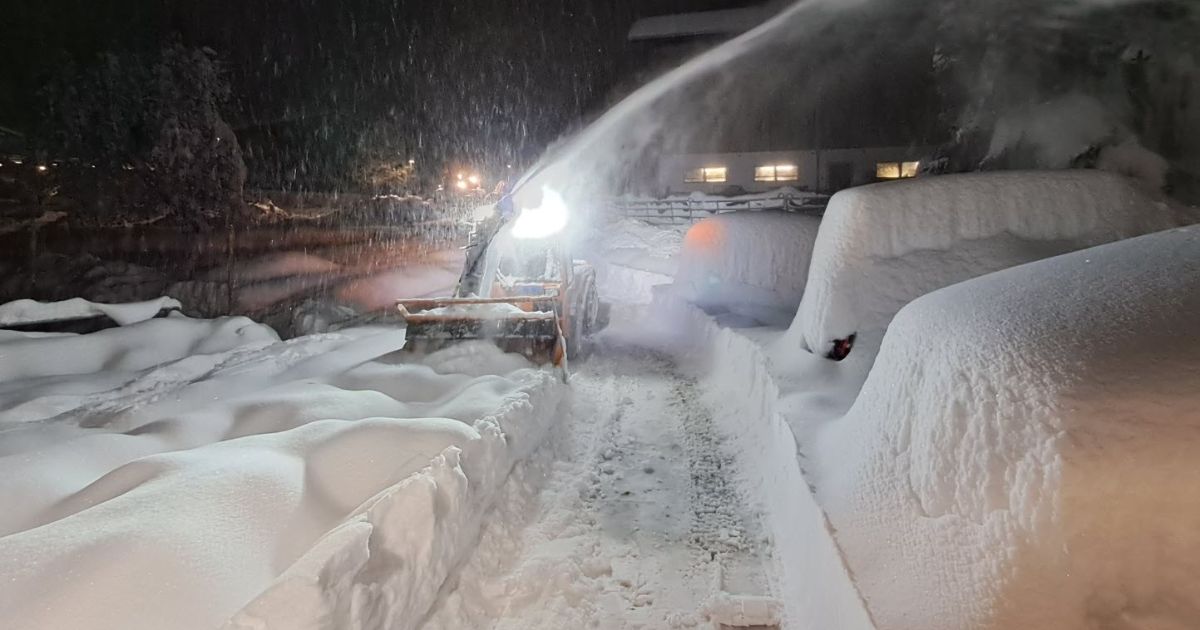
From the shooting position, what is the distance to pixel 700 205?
29.6m

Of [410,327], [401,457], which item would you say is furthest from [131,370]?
[401,457]

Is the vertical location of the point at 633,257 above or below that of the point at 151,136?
below

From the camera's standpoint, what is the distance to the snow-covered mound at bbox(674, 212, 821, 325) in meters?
10.9

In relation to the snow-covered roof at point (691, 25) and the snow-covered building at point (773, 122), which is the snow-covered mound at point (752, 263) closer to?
the snow-covered building at point (773, 122)

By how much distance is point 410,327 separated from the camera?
856 cm

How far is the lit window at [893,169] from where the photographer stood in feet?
103

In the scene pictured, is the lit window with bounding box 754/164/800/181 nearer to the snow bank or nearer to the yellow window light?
the yellow window light

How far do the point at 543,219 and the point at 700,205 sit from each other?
1910 centimetres

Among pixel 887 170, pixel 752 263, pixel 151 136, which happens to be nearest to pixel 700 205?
pixel 887 170

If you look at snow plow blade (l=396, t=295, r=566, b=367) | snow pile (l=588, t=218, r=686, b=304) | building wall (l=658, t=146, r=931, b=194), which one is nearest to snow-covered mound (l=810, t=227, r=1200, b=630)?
snow plow blade (l=396, t=295, r=566, b=367)

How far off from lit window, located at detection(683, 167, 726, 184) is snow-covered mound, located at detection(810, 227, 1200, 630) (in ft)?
104

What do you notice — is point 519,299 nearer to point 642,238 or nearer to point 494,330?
point 494,330

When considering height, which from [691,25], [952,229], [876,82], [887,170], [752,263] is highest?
[691,25]

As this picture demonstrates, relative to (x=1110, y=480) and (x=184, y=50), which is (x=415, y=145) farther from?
(x=1110, y=480)
